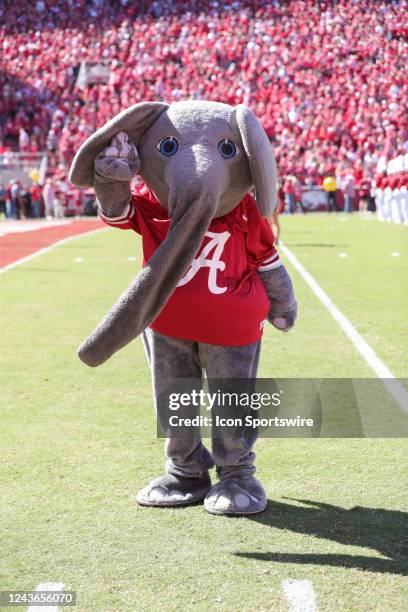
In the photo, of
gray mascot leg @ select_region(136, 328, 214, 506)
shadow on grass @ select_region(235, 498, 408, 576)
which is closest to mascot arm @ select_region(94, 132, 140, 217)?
gray mascot leg @ select_region(136, 328, 214, 506)

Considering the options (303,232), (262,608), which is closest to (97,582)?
(262,608)

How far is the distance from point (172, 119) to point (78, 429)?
1.94m

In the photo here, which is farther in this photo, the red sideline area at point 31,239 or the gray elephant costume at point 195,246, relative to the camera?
the red sideline area at point 31,239

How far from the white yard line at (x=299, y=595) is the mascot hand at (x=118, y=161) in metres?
1.64

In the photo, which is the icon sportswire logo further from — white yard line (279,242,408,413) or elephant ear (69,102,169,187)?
white yard line (279,242,408,413)

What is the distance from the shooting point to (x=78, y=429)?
5.14 meters

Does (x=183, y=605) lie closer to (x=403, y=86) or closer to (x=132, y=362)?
(x=132, y=362)

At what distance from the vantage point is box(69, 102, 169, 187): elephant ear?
383 cm

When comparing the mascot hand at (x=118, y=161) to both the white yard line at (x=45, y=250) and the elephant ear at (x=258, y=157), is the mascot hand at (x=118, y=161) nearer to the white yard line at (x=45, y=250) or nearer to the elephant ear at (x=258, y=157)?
the elephant ear at (x=258, y=157)

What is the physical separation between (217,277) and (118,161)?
24.1 inches

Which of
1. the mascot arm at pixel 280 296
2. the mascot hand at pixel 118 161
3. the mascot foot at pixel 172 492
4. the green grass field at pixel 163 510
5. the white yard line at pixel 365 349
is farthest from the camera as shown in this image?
the white yard line at pixel 365 349

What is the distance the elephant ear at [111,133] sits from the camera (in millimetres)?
3828

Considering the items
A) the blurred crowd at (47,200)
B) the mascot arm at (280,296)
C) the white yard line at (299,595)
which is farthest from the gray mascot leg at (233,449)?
the blurred crowd at (47,200)

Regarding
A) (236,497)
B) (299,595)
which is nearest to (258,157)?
(236,497)
